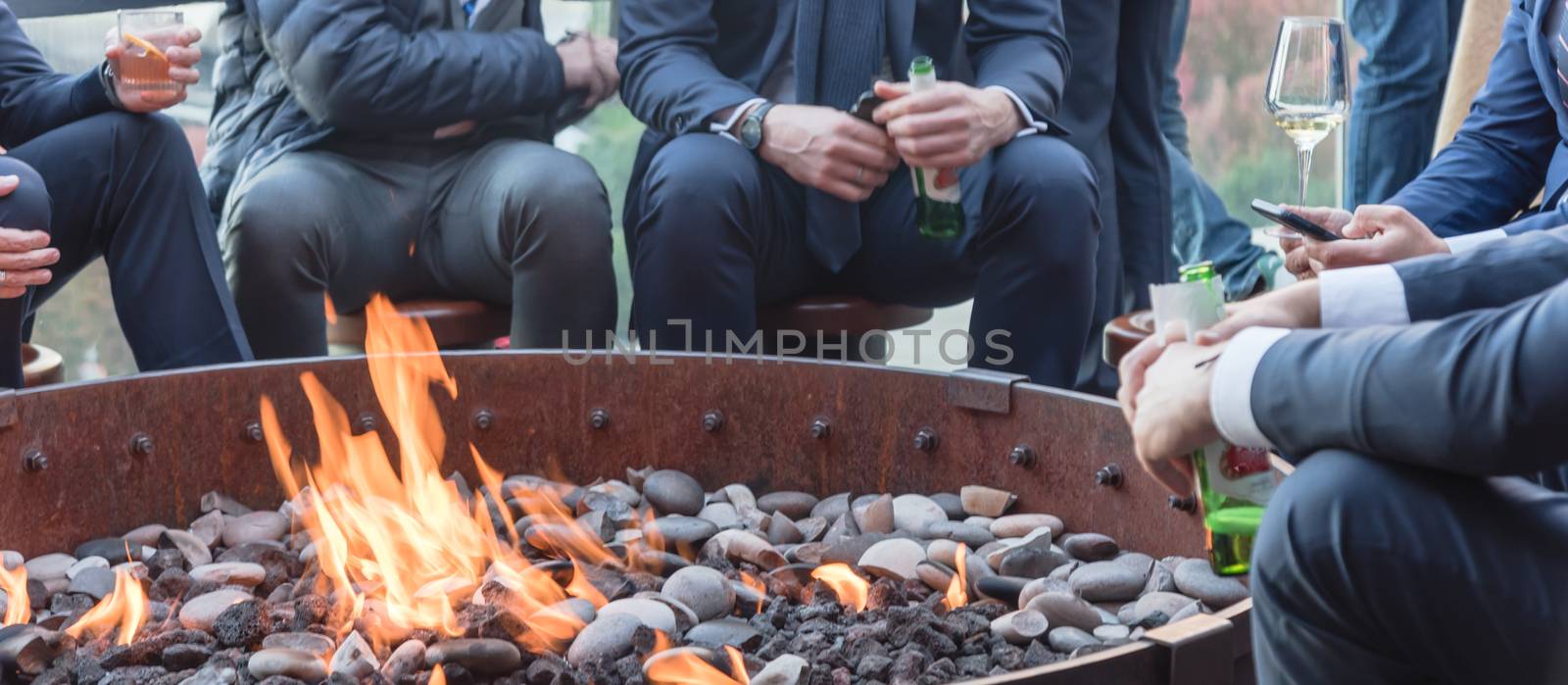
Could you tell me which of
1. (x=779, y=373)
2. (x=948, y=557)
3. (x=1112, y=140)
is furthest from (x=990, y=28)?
(x=948, y=557)

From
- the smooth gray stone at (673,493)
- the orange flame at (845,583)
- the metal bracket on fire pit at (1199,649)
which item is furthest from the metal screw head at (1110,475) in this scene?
the metal bracket on fire pit at (1199,649)

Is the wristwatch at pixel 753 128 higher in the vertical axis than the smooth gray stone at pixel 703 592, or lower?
higher

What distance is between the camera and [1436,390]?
0.98 m

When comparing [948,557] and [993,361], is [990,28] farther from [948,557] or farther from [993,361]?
[948,557]

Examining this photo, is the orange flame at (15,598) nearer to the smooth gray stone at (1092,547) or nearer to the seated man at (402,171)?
the seated man at (402,171)

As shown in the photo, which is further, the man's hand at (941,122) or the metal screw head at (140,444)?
the man's hand at (941,122)

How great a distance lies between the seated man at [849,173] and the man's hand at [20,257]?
86 centimetres

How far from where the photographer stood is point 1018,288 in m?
2.42

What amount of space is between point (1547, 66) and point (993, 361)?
0.90 meters

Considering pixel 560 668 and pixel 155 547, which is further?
pixel 155 547

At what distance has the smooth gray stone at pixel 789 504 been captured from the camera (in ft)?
6.65

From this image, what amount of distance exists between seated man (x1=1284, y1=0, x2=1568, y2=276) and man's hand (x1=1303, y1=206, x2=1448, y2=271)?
140 mm

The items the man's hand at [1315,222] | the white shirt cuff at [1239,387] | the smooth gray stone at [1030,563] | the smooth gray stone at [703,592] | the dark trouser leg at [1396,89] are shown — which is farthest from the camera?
the dark trouser leg at [1396,89]

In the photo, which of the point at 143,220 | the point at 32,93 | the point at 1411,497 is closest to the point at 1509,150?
the point at 1411,497
